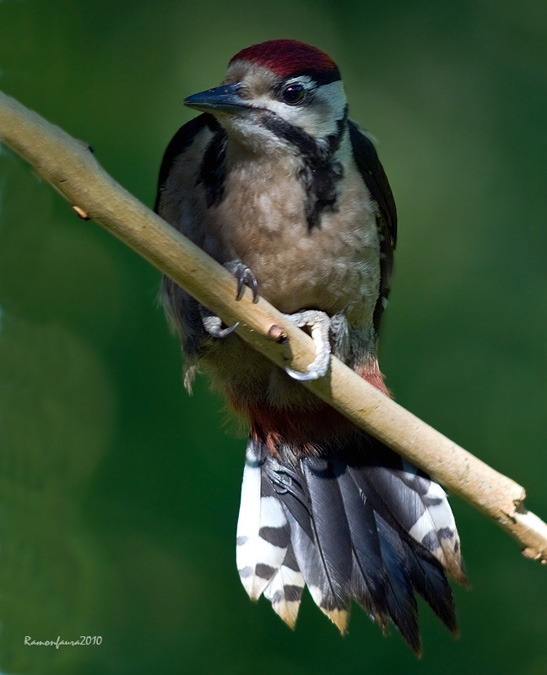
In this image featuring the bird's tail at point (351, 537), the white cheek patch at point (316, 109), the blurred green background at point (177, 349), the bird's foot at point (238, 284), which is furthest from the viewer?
the blurred green background at point (177, 349)

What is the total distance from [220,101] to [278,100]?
161 mm

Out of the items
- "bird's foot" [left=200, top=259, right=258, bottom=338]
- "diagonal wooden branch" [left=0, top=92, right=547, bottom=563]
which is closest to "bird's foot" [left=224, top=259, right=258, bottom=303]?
"bird's foot" [left=200, top=259, right=258, bottom=338]

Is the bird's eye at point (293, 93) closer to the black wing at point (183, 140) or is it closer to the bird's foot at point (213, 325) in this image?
the black wing at point (183, 140)

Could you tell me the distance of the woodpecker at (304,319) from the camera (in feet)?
6.48

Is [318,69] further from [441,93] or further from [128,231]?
[441,93]

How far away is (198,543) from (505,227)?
1745mm

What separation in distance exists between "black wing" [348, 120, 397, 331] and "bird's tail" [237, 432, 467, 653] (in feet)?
1.44

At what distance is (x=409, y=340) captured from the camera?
3221 mm

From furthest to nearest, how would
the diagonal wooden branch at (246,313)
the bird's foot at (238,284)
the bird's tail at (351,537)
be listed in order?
the bird's tail at (351,537), the bird's foot at (238,284), the diagonal wooden branch at (246,313)

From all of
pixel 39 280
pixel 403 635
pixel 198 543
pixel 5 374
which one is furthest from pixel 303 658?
pixel 39 280

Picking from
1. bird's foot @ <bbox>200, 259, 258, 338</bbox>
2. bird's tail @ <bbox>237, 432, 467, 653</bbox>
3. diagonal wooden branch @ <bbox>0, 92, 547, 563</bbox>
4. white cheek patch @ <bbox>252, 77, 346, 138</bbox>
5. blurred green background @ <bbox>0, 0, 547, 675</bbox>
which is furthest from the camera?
blurred green background @ <bbox>0, 0, 547, 675</bbox>

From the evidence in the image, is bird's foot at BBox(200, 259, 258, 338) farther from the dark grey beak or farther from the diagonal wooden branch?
the dark grey beak

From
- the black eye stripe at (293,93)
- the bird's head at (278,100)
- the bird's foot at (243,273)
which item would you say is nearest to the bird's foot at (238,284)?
the bird's foot at (243,273)

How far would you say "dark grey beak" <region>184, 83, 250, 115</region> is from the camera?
6.02 feet
